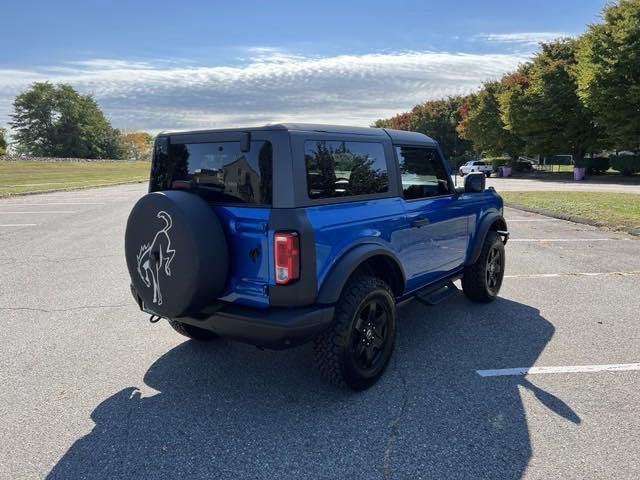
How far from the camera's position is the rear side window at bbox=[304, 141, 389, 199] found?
322cm

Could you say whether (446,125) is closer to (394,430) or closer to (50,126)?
(394,430)

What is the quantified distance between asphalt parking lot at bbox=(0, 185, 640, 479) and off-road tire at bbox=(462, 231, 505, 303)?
14cm

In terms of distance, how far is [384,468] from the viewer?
2.59m

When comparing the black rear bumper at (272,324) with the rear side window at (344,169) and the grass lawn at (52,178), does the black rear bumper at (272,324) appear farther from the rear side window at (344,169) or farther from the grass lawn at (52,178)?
the grass lawn at (52,178)

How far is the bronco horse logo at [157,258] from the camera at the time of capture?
311 cm

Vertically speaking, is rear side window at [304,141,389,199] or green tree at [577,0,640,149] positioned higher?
green tree at [577,0,640,149]

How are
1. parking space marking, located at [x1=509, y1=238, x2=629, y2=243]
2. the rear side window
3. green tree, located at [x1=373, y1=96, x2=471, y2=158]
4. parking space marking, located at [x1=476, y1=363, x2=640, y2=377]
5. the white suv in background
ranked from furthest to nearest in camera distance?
green tree, located at [x1=373, y1=96, x2=471, y2=158] → the white suv in background → parking space marking, located at [x1=509, y1=238, x2=629, y2=243] → parking space marking, located at [x1=476, y1=363, x2=640, y2=377] → the rear side window

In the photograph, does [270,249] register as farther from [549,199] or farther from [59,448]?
[549,199]

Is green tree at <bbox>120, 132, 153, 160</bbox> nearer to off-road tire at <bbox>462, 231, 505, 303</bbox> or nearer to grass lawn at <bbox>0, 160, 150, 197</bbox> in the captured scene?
grass lawn at <bbox>0, 160, 150, 197</bbox>

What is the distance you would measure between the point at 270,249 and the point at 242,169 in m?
0.62

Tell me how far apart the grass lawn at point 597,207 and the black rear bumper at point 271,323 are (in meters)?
9.82

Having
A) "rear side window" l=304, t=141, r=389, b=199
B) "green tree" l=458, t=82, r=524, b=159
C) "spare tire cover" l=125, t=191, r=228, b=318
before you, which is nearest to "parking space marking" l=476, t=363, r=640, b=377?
"rear side window" l=304, t=141, r=389, b=199

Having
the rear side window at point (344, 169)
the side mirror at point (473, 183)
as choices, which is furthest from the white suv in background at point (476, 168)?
the rear side window at point (344, 169)

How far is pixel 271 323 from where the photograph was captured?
295 cm
